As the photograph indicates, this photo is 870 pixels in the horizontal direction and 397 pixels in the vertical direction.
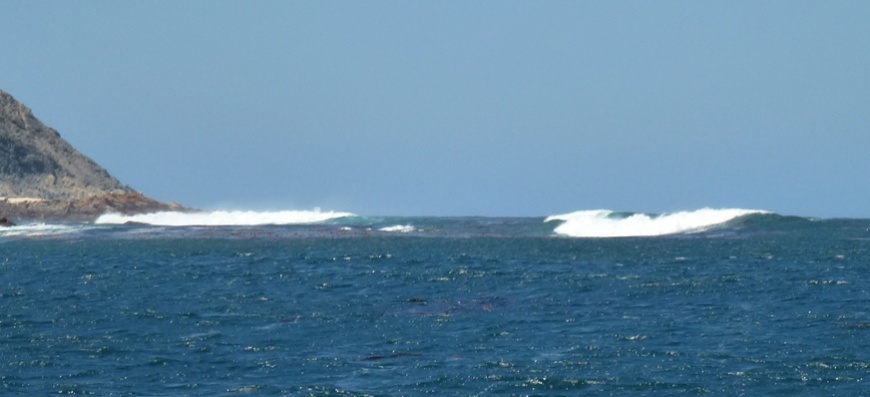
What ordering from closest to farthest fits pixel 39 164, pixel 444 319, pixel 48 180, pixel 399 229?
pixel 444 319 < pixel 399 229 < pixel 48 180 < pixel 39 164

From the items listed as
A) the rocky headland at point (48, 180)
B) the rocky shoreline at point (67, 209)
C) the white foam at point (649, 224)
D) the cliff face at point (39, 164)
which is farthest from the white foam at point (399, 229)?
the cliff face at point (39, 164)

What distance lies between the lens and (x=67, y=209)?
105m

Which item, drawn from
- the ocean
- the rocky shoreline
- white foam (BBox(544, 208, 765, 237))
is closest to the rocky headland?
the rocky shoreline

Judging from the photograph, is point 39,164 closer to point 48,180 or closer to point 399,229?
point 48,180

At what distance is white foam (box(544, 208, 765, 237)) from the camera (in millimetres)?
74062

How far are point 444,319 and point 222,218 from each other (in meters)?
77.1

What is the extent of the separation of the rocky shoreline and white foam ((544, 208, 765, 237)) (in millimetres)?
43851

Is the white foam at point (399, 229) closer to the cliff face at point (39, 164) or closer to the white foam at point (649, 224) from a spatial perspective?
the white foam at point (649, 224)

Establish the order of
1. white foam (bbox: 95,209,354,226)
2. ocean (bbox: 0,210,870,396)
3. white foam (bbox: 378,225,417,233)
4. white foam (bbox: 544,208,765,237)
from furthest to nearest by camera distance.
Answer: white foam (bbox: 95,209,354,226) → white foam (bbox: 378,225,417,233) → white foam (bbox: 544,208,765,237) → ocean (bbox: 0,210,870,396)

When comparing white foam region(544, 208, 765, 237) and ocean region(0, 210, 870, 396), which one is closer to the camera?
ocean region(0, 210, 870, 396)

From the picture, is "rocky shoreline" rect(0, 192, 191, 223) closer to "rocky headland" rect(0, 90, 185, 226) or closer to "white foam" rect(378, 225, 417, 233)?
"rocky headland" rect(0, 90, 185, 226)

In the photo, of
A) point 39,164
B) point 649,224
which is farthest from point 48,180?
point 649,224

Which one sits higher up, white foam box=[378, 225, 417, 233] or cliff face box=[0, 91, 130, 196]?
cliff face box=[0, 91, 130, 196]

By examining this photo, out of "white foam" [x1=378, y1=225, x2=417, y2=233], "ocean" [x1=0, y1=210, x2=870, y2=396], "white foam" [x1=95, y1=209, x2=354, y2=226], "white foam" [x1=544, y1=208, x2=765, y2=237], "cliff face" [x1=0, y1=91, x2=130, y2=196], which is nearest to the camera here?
"ocean" [x1=0, y1=210, x2=870, y2=396]
